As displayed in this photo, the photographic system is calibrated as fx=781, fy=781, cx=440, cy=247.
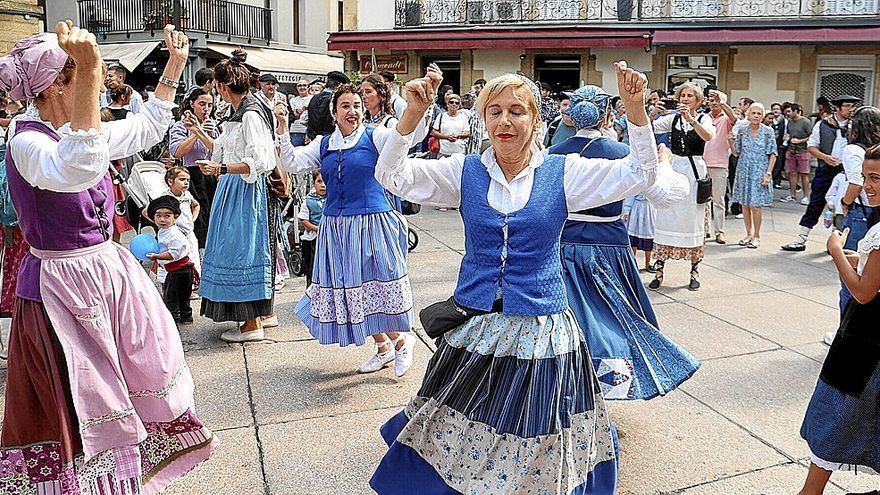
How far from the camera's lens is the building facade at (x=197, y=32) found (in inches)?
986

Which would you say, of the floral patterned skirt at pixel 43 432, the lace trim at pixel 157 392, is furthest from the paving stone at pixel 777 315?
the floral patterned skirt at pixel 43 432

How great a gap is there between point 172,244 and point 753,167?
6941mm

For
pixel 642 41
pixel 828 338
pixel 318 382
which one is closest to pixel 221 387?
pixel 318 382

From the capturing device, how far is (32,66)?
104 inches

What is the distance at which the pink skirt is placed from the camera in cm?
266

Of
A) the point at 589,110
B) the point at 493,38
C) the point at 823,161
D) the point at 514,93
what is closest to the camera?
the point at 514,93

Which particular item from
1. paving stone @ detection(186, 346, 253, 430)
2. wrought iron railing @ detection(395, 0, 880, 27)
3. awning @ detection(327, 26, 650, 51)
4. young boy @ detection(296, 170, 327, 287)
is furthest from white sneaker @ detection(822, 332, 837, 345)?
wrought iron railing @ detection(395, 0, 880, 27)

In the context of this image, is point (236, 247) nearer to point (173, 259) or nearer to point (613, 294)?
point (173, 259)

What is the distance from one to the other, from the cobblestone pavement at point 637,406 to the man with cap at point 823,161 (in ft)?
7.35

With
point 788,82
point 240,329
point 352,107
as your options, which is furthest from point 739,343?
point 788,82

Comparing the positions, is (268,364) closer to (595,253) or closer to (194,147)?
(595,253)

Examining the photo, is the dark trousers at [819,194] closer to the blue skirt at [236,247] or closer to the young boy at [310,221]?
the young boy at [310,221]

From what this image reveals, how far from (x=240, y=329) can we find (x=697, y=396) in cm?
310

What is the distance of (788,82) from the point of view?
1828 cm
